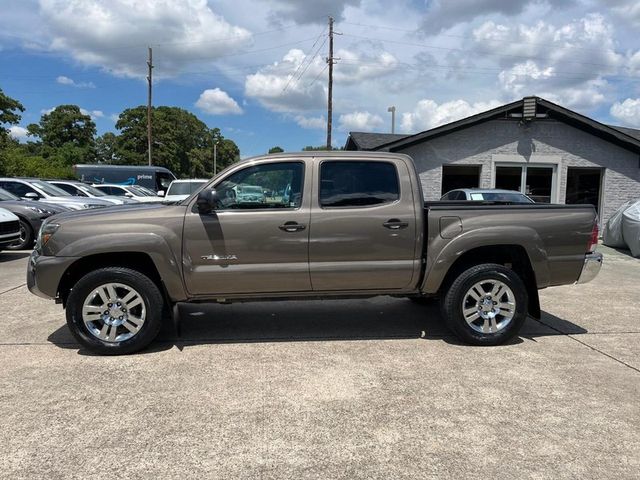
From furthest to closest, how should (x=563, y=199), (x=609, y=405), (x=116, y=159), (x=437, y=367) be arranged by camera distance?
(x=116, y=159)
(x=563, y=199)
(x=437, y=367)
(x=609, y=405)

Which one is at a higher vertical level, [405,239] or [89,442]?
[405,239]

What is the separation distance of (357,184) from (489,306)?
180 cm

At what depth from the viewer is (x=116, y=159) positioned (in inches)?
2795

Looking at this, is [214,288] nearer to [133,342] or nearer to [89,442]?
[133,342]

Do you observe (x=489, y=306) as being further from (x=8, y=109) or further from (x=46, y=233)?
(x=8, y=109)

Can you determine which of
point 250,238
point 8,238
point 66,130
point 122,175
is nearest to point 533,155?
point 250,238

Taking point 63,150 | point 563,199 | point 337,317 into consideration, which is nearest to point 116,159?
point 63,150

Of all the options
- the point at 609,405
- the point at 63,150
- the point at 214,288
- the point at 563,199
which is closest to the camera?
the point at 609,405

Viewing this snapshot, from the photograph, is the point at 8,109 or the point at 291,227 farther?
the point at 8,109

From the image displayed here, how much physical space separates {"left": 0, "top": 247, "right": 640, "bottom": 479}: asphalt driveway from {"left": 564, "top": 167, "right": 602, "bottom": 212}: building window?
12512 millimetres

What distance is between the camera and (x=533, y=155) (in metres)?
16.8

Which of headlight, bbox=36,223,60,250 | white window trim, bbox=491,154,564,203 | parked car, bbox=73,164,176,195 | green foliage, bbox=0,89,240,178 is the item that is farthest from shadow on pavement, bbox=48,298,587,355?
green foliage, bbox=0,89,240,178

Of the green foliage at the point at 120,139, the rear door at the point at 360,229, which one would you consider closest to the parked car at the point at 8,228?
the rear door at the point at 360,229

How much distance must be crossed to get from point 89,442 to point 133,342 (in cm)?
160
